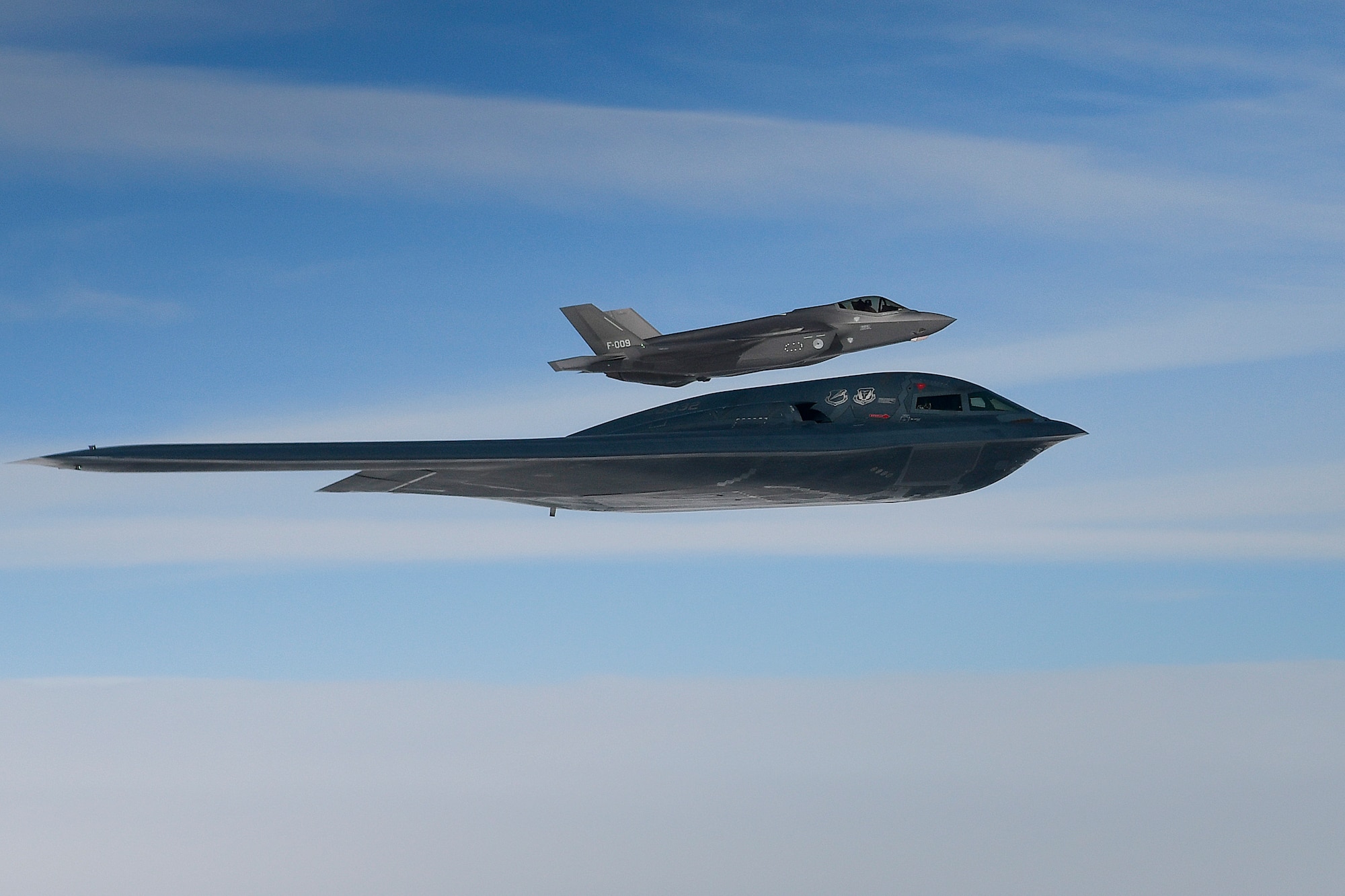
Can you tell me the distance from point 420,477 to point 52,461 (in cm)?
490

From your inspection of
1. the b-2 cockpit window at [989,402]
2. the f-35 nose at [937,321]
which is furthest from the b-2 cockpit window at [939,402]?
the f-35 nose at [937,321]

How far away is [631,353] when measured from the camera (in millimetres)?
34562

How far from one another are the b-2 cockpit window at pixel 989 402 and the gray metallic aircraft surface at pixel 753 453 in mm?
22

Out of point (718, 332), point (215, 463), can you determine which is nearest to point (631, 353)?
point (718, 332)

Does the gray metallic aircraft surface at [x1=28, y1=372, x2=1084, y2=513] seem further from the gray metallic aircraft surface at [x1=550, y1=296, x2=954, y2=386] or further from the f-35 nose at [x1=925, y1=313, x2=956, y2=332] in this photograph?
the f-35 nose at [x1=925, y1=313, x2=956, y2=332]

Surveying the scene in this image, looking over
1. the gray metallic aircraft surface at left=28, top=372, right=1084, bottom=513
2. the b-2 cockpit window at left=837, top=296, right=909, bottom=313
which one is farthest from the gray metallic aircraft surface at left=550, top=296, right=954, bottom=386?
the gray metallic aircraft surface at left=28, top=372, right=1084, bottom=513

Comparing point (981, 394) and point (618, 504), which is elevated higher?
point (981, 394)

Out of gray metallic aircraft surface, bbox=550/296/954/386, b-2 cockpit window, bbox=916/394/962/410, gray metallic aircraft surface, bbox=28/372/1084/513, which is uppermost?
gray metallic aircraft surface, bbox=550/296/954/386

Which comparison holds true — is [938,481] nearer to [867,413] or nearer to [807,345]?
[867,413]

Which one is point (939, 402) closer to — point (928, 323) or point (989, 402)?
point (989, 402)

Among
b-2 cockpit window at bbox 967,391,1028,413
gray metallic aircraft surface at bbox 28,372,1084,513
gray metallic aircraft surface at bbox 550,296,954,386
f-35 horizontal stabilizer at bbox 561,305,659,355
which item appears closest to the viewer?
gray metallic aircraft surface at bbox 28,372,1084,513

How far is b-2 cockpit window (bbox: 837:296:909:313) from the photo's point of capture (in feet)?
106

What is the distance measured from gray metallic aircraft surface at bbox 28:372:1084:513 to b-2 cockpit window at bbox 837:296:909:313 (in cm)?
1298

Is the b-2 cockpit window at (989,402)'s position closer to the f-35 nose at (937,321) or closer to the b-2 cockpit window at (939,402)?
the b-2 cockpit window at (939,402)
